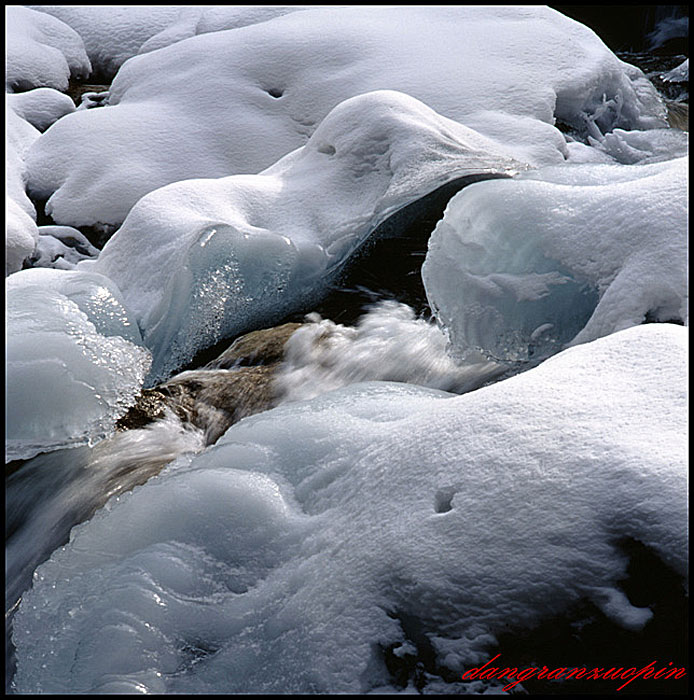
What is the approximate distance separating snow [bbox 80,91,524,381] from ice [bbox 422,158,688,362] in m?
0.90

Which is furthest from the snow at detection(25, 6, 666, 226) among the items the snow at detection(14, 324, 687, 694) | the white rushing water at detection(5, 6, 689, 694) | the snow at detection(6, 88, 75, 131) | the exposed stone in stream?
the snow at detection(14, 324, 687, 694)

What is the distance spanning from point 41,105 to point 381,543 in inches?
235

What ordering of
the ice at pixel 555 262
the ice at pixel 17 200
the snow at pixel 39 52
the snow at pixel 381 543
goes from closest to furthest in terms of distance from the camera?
Answer: the snow at pixel 381 543 → the ice at pixel 555 262 → the ice at pixel 17 200 → the snow at pixel 39 52

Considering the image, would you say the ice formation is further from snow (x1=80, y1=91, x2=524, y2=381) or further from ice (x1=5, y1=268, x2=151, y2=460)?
ice (x1=5, y1=268, x2=151, y2=460)

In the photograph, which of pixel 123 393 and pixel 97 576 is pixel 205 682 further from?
pixel 123 393

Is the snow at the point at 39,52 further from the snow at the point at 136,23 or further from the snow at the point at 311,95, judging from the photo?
the snow at the point at 311,95

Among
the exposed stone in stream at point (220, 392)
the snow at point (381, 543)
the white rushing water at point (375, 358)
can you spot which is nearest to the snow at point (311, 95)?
the white rushing water at point (375, 358)

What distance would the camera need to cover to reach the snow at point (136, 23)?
738cm

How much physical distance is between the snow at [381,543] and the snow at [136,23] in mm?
6287

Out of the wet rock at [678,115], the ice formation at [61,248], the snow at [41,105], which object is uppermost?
the wet rock at [678,115]

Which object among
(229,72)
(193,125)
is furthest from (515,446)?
(229,72)

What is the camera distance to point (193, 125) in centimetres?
556

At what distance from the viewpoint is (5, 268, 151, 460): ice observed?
8.24 ft

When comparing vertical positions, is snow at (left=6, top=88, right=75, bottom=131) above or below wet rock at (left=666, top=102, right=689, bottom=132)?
below
